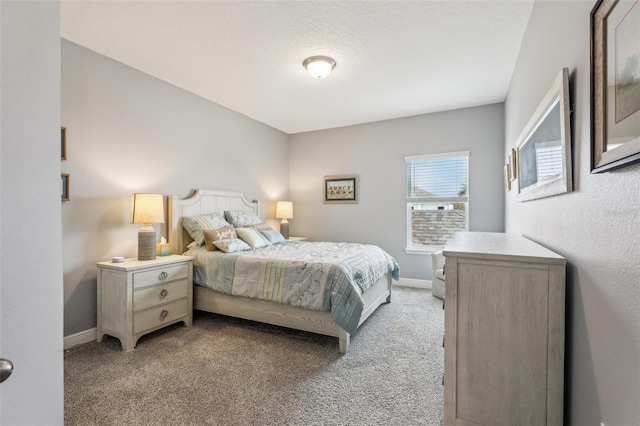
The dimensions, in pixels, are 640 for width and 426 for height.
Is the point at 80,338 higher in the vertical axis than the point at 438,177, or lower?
Result: lower

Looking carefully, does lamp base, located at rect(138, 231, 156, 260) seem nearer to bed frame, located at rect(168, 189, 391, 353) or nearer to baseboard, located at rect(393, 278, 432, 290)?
bed frame, located at rect(168, 189, 391, 353)

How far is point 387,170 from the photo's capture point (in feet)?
15.3

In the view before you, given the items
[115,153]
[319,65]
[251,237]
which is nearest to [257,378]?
[251,237]

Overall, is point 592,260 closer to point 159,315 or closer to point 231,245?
point 231,245

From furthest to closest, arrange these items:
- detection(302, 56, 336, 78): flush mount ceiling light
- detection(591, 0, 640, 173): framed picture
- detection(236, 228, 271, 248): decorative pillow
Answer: detection(236, 228, 271, 248): decorative pillow → detection(302, 56, 336, 78): flush mount ceiling light → detection(591, 0, 640, 173): framed picture

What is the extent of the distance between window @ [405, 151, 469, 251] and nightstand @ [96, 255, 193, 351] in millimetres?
3239

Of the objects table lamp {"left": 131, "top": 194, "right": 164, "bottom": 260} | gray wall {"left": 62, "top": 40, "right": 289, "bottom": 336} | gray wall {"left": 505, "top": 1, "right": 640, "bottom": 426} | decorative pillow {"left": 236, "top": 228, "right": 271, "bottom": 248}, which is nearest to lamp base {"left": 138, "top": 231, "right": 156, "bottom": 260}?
table lamp {"left": 131, "top": 194, "right": 164, "bottom": 260}

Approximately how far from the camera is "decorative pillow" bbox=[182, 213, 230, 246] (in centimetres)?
336

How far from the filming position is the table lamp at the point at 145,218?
9.17ft

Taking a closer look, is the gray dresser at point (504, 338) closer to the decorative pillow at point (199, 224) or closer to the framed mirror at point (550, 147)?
the framed mirror at point (550, 147)

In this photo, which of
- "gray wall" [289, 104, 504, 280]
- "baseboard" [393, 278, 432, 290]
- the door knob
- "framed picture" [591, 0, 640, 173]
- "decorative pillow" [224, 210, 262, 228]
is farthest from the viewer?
"baseboard" [393, 278, 432, 290]

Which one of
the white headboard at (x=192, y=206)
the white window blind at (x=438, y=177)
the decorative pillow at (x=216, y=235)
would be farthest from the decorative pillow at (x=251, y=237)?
the white window blind at (x=438, y=177)

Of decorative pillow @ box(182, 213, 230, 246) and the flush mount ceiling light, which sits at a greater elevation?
the flush mount ceiling light

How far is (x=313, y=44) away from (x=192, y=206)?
228 cm
